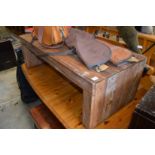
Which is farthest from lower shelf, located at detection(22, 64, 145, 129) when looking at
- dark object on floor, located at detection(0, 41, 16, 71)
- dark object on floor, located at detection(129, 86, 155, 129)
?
dark object on floor, located at detection(0, 41, 16, 71)

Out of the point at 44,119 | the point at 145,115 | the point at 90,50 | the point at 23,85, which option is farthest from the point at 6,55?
the point at 145,115

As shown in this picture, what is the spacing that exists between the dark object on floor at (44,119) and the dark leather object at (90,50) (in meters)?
0.49

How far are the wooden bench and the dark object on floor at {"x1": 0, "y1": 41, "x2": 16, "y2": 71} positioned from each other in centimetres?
106

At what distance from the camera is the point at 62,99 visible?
2.99 ft

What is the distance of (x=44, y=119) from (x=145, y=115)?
0.69m

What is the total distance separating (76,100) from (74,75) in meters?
0.32

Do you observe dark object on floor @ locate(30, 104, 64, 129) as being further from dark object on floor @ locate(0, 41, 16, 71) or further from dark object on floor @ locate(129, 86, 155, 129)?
dark object on floor @ locate(0, 41, 16, 71)

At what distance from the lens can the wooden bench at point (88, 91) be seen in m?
0.58

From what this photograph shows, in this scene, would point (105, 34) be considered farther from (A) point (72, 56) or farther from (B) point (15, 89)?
(B) point (15, 89)

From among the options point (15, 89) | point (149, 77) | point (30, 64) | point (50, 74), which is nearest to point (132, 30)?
point (149, 77)

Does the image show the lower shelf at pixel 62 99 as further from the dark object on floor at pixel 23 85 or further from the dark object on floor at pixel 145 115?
the dark object on floor at pixel 145 115

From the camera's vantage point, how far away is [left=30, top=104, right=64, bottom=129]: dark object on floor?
3.14 feet

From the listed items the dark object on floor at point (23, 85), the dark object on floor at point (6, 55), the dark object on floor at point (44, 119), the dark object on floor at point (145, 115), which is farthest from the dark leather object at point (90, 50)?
the dark object on floor at point (6, 55)

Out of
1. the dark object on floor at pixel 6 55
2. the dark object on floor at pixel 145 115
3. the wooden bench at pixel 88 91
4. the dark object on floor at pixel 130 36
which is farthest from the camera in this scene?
the dark object on floor at pixel 6 55
